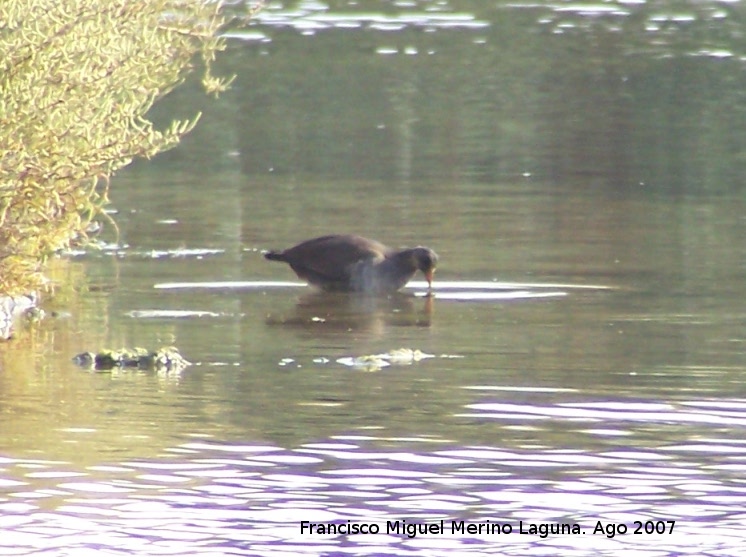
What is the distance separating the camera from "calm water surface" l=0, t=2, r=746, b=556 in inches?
301

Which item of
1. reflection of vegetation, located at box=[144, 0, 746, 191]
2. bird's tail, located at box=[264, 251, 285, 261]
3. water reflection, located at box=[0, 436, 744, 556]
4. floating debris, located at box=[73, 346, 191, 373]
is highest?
reflection of vegetation, located at box=[144, 0, 746, 191]

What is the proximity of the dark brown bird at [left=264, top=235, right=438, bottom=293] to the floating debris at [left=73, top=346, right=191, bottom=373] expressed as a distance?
2942 mm

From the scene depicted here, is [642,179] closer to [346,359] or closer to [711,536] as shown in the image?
[346,359]

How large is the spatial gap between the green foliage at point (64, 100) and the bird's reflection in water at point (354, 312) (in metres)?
1.58

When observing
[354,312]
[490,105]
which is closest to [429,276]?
[354,312]

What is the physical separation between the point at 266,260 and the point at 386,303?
65.4 inches

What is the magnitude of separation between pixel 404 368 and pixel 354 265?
3082 millimetres

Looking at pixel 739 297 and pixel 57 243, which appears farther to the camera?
pixel 739 297

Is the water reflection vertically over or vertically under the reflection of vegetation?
under

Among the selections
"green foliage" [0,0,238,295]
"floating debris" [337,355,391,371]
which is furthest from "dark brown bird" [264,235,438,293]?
"floating debris" [337,355,391,371]

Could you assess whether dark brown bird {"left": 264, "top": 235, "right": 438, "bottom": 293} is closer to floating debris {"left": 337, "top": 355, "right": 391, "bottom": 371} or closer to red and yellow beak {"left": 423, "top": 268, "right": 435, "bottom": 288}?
red and yellow beak {"left": 423, "top": 268, "right": 435, "bottom": 288}

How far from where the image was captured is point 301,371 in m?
10.7

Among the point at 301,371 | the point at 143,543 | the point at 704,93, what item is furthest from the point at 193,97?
the point at 143,543

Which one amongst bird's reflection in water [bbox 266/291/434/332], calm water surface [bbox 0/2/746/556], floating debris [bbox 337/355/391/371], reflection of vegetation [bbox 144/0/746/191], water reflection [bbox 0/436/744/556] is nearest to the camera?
water reflection [bbox 0/436/744/556]
